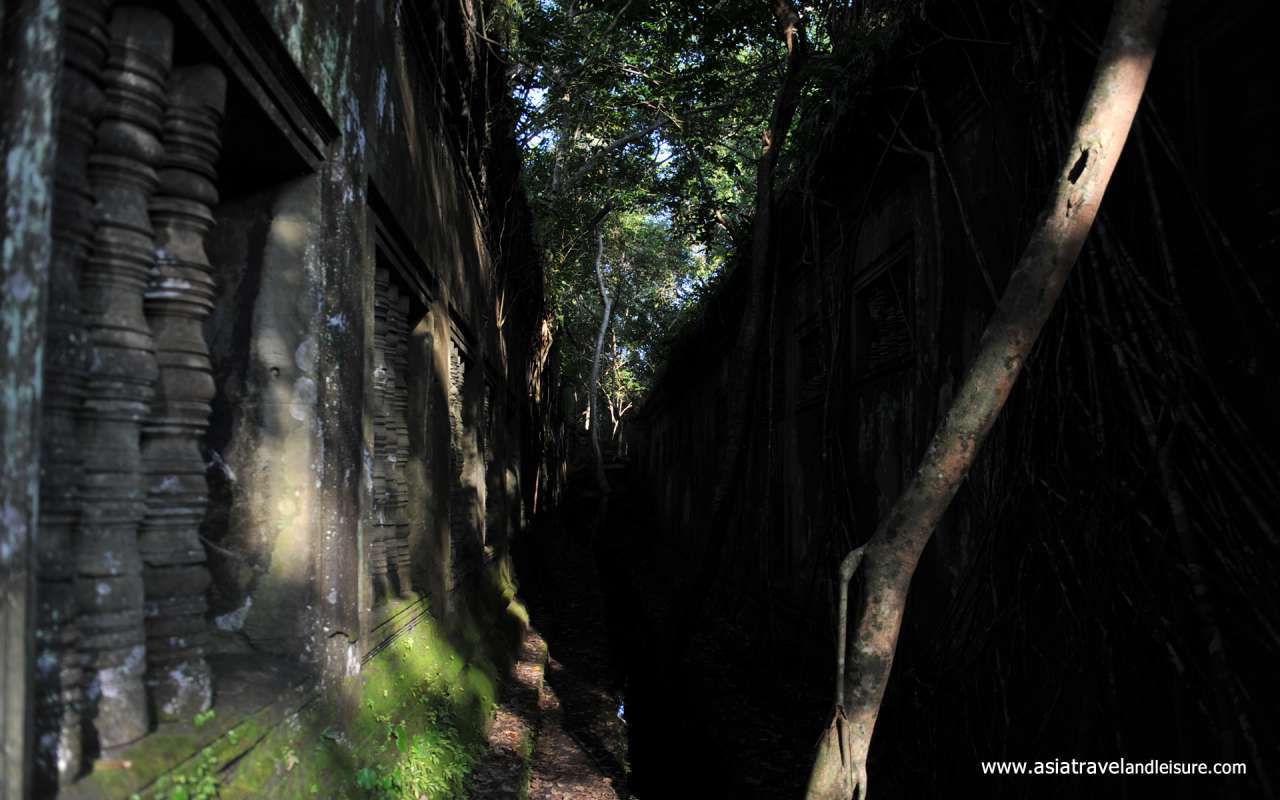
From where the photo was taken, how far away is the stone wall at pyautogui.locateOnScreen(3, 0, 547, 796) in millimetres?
1638

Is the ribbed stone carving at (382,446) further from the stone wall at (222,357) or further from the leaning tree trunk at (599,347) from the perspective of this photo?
the leaning tree trunk at (599,347)

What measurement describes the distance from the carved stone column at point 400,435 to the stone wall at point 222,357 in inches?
0.9

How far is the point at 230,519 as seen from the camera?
107 inches

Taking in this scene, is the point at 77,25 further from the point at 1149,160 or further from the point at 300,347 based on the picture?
the point at 1149,160

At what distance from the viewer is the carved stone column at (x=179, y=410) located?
6.95ft

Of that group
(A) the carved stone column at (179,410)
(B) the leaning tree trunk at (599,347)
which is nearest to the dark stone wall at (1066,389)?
(A) the carved stone column at (179,410)

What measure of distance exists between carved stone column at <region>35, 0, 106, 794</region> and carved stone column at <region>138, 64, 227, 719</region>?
40 centimetres

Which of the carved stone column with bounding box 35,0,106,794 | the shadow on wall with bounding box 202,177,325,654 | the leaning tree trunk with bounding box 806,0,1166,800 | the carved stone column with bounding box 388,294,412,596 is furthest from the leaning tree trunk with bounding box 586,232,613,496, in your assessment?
the carved stone column with bounding box 35,0,106,794

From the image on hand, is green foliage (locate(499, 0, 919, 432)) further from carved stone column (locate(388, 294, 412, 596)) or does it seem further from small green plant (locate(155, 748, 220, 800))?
small green plant (locate(155, 748, 220, 800))

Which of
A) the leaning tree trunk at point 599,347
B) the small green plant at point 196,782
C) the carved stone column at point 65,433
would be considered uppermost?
the leaning tree trunk at point 599,347

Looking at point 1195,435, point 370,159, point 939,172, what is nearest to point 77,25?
point 370,159

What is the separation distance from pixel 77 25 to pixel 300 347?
1.28 metres

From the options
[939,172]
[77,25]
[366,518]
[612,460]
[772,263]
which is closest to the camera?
[77,25]

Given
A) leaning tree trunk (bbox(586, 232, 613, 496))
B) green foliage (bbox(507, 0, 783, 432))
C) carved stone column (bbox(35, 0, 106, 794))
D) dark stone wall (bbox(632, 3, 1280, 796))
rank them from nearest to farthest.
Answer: carved stone column (bbox(35, 0, 106, 794)), dark stone wall (bbox(632, 3, 1280, 796)), green foliage (bbox(507, 0, 783, 432)), leaning tree trunk (bbox(586, 232, 613, 496))
